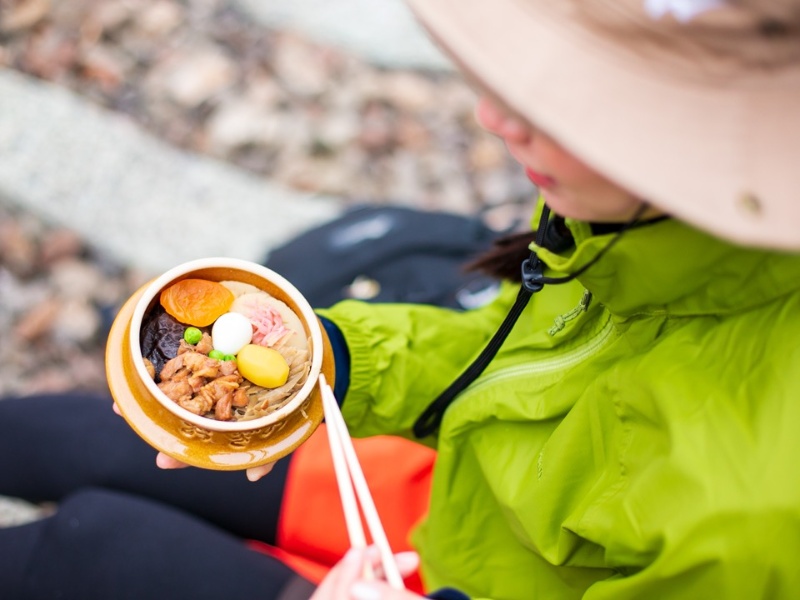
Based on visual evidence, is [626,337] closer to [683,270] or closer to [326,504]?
[683,270]

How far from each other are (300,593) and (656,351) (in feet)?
1.80

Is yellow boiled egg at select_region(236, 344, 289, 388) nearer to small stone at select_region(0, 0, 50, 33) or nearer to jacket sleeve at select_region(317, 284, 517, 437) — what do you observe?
jacket sleeve at select_region(317, 284, 517, 437)

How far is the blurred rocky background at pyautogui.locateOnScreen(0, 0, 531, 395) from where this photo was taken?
5.64 ft

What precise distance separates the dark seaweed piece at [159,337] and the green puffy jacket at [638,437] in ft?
1.17

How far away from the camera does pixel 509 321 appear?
878mm

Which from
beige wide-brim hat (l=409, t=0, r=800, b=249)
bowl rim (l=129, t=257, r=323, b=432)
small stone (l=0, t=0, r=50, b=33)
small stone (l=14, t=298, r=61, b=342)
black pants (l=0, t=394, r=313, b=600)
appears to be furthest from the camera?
small stone (l=0, t=0, r=50, b=33)

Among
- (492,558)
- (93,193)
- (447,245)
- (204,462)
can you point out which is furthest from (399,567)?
(93,193)

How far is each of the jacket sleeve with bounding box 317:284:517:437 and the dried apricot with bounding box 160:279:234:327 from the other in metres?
0.22

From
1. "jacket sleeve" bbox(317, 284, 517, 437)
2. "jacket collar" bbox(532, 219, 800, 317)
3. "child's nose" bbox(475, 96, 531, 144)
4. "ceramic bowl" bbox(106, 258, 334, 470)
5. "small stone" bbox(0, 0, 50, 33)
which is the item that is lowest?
"small stone" bbox(0, 0, 50, 33)

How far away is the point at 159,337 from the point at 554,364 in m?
0.43

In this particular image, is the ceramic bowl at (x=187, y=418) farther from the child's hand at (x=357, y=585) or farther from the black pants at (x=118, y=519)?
the black pants at (x=118, y=519)

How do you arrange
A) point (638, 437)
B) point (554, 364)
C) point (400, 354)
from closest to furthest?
1. point (638, 437)
2. point (554, 364)
3. point (400, 354)

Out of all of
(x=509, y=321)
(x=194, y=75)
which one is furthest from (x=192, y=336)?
(x=194, y=75)

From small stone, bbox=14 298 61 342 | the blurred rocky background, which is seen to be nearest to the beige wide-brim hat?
the blurred rocky background
